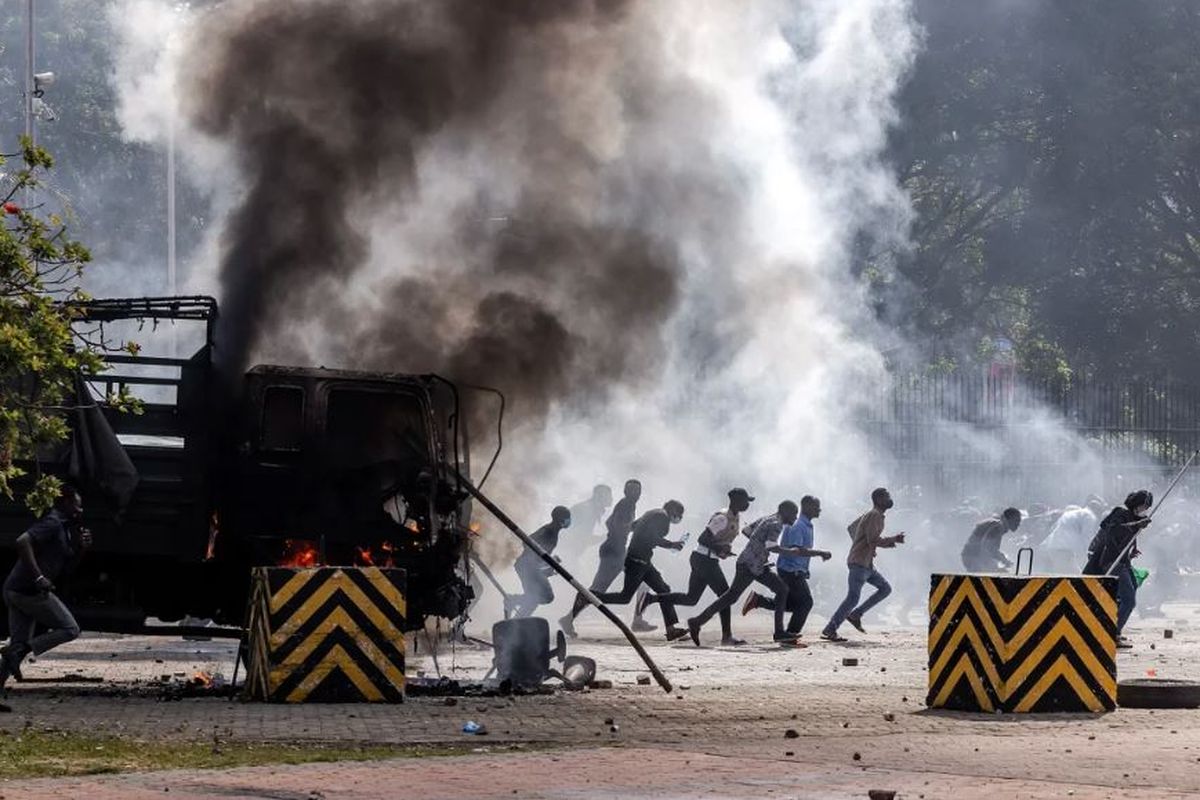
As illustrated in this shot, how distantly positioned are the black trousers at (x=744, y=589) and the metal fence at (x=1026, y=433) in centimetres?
1258

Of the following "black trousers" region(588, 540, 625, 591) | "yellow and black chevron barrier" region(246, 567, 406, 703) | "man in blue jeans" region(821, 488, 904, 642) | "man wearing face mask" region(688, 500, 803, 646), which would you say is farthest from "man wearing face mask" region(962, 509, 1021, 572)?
"yellow and black chevron barrier" region(246, 567, 406, 703)

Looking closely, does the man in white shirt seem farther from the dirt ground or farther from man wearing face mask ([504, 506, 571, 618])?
the dirt ground

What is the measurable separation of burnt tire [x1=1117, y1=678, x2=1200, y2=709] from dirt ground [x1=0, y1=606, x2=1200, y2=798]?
1.03 ft

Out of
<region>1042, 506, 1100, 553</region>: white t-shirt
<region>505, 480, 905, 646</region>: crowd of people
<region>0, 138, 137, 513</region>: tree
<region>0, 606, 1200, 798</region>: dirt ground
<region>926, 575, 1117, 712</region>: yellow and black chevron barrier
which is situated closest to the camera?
<region>0, 606, 1200, 798</region>: dirt ground

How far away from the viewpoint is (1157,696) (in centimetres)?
1316

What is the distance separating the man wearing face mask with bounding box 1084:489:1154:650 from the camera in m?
19.0

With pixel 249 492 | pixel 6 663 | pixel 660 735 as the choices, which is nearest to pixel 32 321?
pixel 6 663

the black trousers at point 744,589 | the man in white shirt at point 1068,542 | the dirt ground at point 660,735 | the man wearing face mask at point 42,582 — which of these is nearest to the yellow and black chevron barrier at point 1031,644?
the dirt ground at point 660,735

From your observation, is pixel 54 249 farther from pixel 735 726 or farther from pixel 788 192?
pixel 788 192

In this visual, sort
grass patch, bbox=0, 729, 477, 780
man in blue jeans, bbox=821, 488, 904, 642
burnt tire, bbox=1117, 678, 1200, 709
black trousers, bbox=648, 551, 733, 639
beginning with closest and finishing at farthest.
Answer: grass patch, bbox=0, 729, 477, 780 → burnt tire, bbox=1117, 678, 1200, 709 → black trousers, bbox=648, 551, 733, 639 → man in blue jeans, bbox=821, 488, 904, 642

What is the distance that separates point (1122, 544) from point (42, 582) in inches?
391

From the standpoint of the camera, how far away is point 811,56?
1272 inches

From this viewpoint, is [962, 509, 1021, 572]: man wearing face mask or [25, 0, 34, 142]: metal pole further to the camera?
[25, 0, 34, 142]: metal pole

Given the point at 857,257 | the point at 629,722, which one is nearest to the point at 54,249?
the point at 629,722
